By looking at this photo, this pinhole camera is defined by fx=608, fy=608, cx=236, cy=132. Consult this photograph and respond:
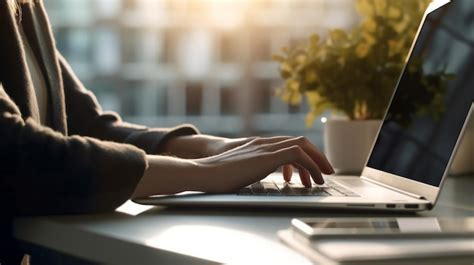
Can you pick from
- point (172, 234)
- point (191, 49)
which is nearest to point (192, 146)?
point (172, 234)

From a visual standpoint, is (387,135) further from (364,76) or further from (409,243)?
(409,243)

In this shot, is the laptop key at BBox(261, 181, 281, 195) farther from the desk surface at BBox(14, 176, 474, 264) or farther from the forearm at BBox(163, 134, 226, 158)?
the forearm at BBox(163, 134, 226, 158)

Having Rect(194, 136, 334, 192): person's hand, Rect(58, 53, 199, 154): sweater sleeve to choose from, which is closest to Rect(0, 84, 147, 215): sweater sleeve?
Rect(194, 136, 334, 192): person's hand

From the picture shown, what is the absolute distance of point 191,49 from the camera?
2992 millimetres

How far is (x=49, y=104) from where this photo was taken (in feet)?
3.53

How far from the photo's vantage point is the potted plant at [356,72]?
146 cm

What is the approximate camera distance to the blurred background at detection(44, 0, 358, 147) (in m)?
2.79

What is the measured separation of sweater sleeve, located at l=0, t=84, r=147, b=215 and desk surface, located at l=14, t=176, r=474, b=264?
2 cm

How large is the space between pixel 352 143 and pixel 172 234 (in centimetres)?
91

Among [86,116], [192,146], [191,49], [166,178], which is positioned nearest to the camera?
[166,178]

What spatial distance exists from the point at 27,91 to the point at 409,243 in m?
0.58

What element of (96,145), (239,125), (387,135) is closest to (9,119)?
(96,145)

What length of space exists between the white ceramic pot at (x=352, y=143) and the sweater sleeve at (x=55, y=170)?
2.73 ft

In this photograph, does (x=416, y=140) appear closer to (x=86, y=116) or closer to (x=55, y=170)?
(x=55, y=170)
